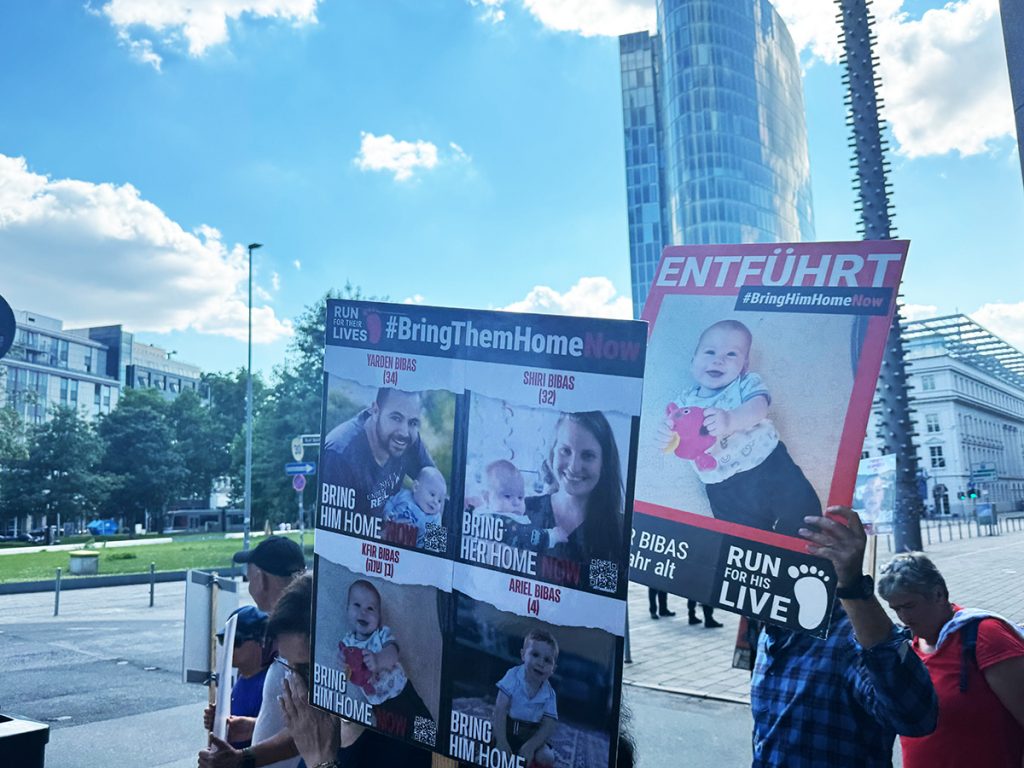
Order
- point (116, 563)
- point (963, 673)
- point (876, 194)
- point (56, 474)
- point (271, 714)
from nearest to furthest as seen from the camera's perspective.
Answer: point (963, 673), point (271, 714), point (876, 194), point (116, 563), point (56, 474)

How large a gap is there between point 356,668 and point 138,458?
74.9m

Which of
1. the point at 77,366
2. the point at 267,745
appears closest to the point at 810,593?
the point at 267,745

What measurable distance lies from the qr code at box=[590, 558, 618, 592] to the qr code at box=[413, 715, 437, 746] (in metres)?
0.56

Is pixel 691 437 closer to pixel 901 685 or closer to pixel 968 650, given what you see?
pixel 901 685

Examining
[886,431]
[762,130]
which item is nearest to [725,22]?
[762,130]

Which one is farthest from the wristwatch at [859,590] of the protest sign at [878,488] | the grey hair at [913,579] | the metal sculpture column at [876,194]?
the metal sculpture column at [876,194]

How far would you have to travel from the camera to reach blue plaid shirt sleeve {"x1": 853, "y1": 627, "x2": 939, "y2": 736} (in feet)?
7.06

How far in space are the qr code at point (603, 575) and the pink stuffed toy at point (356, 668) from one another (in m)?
0.71

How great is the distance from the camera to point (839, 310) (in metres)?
1.74

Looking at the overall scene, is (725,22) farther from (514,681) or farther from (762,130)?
(514,681)

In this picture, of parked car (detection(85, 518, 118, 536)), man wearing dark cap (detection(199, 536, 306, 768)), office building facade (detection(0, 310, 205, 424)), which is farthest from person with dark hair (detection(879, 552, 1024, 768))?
office building facade (detection(0, 310, 205, 424))

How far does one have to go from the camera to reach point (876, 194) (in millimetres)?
11750

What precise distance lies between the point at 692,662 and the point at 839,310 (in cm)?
946

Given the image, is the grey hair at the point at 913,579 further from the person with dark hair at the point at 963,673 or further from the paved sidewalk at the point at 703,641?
the paved sidewalk at the point at 703,641
